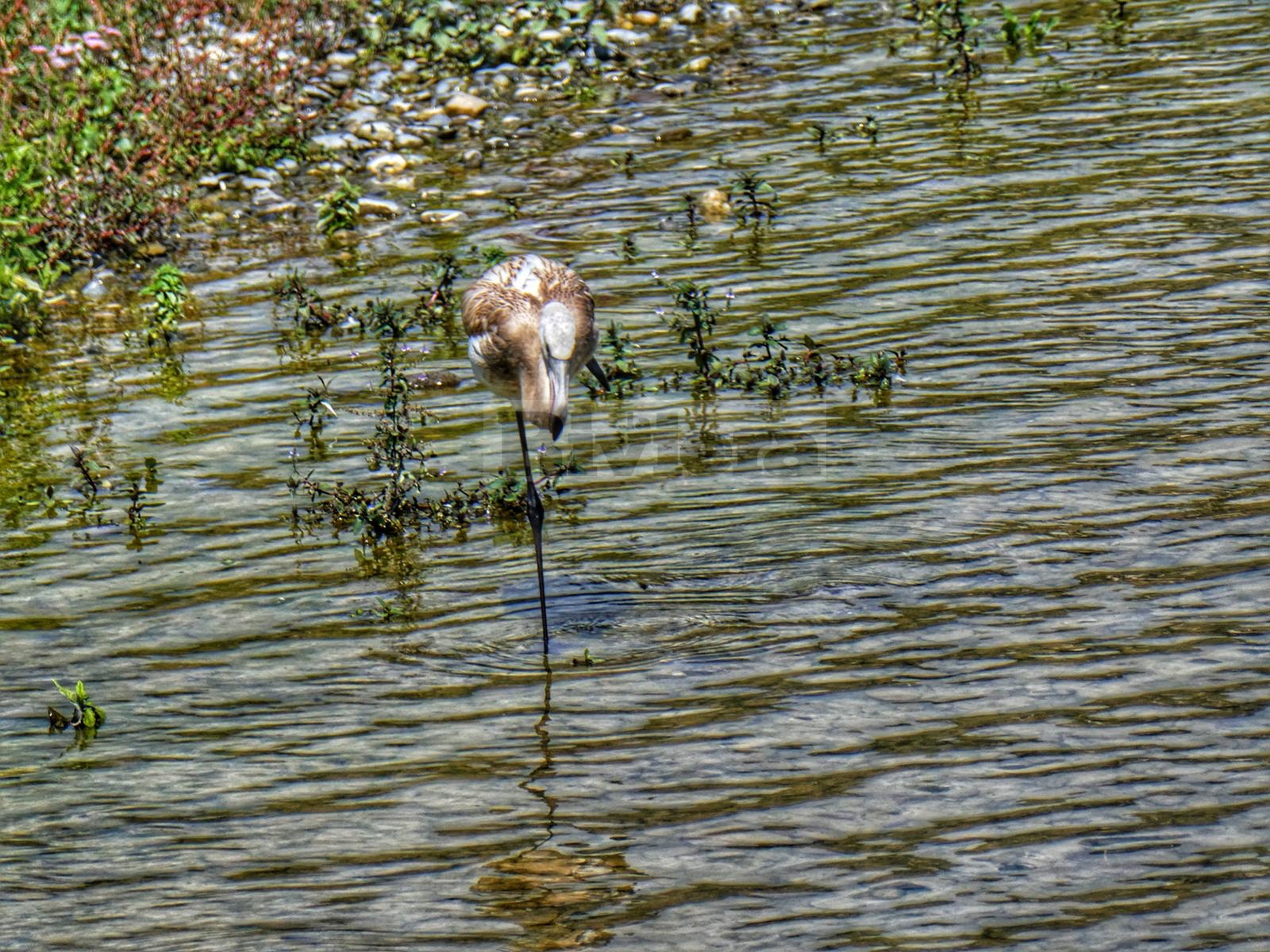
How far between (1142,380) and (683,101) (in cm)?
772

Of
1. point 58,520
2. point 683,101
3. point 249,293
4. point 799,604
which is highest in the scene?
point 683,101

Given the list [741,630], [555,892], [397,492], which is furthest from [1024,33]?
[555,892]

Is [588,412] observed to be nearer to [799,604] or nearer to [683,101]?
[799,604]

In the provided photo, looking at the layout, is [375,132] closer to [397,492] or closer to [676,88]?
[676,88]

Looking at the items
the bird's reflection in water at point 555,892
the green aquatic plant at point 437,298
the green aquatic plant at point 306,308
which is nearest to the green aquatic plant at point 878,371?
the green aquatic plant at point 437,298

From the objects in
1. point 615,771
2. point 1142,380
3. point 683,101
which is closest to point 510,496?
point 615,771

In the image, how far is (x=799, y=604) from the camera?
7.22 m

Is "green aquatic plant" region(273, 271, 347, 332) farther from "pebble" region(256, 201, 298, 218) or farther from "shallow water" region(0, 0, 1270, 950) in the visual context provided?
"pebble" region(256, 201, 298, 218)

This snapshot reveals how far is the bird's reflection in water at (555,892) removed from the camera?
17.1 feet

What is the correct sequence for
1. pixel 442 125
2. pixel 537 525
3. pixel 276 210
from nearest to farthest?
1. pixel 537 525
2. pixel 276 210
3. pixel 442 125

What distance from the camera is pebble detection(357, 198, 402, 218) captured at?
1384 cm

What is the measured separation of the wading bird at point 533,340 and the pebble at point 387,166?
6.49 meters

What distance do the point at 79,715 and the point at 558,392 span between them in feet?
7.47

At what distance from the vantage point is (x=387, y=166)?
14891 mm
